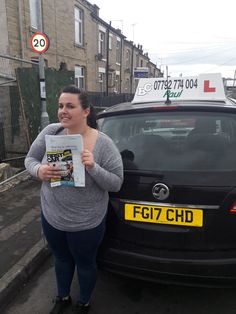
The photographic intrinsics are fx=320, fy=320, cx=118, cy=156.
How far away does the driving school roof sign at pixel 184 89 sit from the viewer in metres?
3.41

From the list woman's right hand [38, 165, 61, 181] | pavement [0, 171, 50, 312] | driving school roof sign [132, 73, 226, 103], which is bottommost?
pavement [0, 171, 50, 312]

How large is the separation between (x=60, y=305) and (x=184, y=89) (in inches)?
101

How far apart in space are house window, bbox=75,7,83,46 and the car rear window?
18.0 metres

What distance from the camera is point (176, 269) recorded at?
2.33 metres

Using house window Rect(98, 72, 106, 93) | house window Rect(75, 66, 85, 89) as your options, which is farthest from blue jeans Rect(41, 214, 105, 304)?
house window Rect(98, 72, 106, 93)

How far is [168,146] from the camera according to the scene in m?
2.59

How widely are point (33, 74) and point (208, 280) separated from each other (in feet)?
19.6

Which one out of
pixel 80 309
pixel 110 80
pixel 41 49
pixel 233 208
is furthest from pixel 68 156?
pixel 110 80

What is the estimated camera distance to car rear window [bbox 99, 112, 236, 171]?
242 centimetres

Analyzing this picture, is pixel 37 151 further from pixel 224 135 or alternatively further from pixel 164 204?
pixel 224 135

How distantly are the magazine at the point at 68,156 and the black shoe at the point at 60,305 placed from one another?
3.86 feet

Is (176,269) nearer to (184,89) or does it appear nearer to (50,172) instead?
(50,172)

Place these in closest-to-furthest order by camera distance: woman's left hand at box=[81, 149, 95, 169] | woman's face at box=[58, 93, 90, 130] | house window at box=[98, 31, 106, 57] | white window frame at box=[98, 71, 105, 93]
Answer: woman's left hand at box=[81, 149, 95, 169]
woman's face at box=[58, 93, 90, 130]
house window at box=[98, 31, 106, 57]
white window frame at box=[98, 71, 105, 93]

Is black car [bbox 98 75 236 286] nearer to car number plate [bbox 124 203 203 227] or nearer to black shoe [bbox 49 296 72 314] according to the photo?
car number plate [bbox 124 203 203 227]
